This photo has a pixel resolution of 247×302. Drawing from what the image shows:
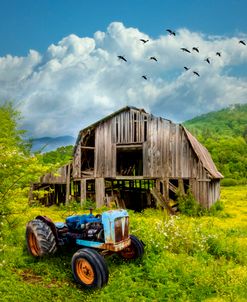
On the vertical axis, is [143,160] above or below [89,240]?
above

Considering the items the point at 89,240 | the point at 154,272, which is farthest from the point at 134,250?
the point at 89,240

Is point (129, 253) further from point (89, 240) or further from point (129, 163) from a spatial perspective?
point (129, 163)

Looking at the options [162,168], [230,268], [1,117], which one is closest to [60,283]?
[230,268]

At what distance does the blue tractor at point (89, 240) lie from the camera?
781cm

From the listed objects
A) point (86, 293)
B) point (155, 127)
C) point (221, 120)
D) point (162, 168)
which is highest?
point (221, 120)

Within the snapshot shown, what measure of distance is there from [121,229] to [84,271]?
4.50 feet

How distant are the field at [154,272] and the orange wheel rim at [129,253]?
246 millimetres

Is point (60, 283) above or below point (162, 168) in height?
below

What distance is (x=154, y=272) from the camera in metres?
8.52

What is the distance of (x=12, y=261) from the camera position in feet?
30.9

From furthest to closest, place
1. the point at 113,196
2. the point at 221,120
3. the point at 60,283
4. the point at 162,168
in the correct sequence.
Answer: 1. the point at 221,120
2. the point at 113,196
3. the point at 162,168
4. the point at 60,283

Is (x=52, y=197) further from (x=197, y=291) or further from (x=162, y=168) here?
(x=197, y=291)

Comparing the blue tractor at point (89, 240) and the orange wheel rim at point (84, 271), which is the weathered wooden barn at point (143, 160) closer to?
the blue tractor at point (89, 240)

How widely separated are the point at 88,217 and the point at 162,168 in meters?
13.4
